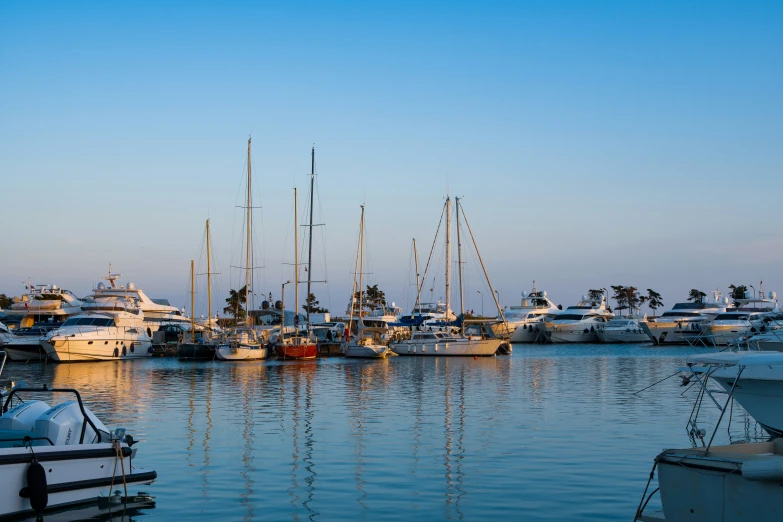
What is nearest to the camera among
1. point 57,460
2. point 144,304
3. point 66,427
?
point 57,460

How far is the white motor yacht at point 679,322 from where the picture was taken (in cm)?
11031

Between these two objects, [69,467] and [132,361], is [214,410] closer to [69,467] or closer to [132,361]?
[69,467]

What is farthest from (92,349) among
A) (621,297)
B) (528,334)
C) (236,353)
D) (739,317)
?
(621,297)

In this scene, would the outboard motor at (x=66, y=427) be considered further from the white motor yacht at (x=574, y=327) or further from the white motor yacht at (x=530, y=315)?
the white motor yacht at (x=574, y=327)

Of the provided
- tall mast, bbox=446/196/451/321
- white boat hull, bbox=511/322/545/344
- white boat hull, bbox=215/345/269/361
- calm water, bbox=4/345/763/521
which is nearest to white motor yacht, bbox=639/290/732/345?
white boat hull, bbox=511/322/545/344

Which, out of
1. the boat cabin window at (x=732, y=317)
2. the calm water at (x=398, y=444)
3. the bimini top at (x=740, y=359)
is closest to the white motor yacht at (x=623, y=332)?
the boat cabin window at (x=732, y=317)

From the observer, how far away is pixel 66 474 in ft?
46.0

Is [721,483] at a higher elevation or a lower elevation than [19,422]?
lower

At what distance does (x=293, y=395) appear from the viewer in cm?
3703

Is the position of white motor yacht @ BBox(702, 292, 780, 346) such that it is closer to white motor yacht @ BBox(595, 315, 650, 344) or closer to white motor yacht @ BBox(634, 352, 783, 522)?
white motor yacht @ BBox(595, 315, 650, 344)

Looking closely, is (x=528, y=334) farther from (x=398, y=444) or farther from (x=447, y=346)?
(x=398, y=444)

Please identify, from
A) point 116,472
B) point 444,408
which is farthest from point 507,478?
point 444,408

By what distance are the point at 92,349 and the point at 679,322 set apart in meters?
76.2

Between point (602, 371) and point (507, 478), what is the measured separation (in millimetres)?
38898
